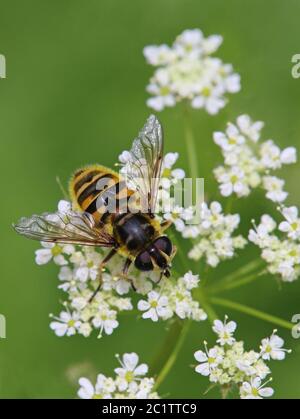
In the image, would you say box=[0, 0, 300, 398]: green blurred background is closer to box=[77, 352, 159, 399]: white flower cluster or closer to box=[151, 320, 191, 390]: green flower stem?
box=[151, 320, 191, 390]: green flower stem

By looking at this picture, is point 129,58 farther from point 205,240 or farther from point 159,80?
point 205,240

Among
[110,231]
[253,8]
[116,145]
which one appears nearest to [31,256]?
[116,145]

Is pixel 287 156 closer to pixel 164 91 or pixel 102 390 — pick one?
pixel 164 91

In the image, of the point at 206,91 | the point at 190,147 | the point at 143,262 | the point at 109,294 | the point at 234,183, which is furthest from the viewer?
the point at 206,91

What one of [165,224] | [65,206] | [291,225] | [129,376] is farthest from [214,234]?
[129,376]

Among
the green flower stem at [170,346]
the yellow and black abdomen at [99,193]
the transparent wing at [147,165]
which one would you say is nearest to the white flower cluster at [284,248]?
the green flower stem at [170,346]

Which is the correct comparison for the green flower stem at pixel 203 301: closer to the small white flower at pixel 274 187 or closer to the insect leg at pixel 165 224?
the insect leg at pixel 165 224
